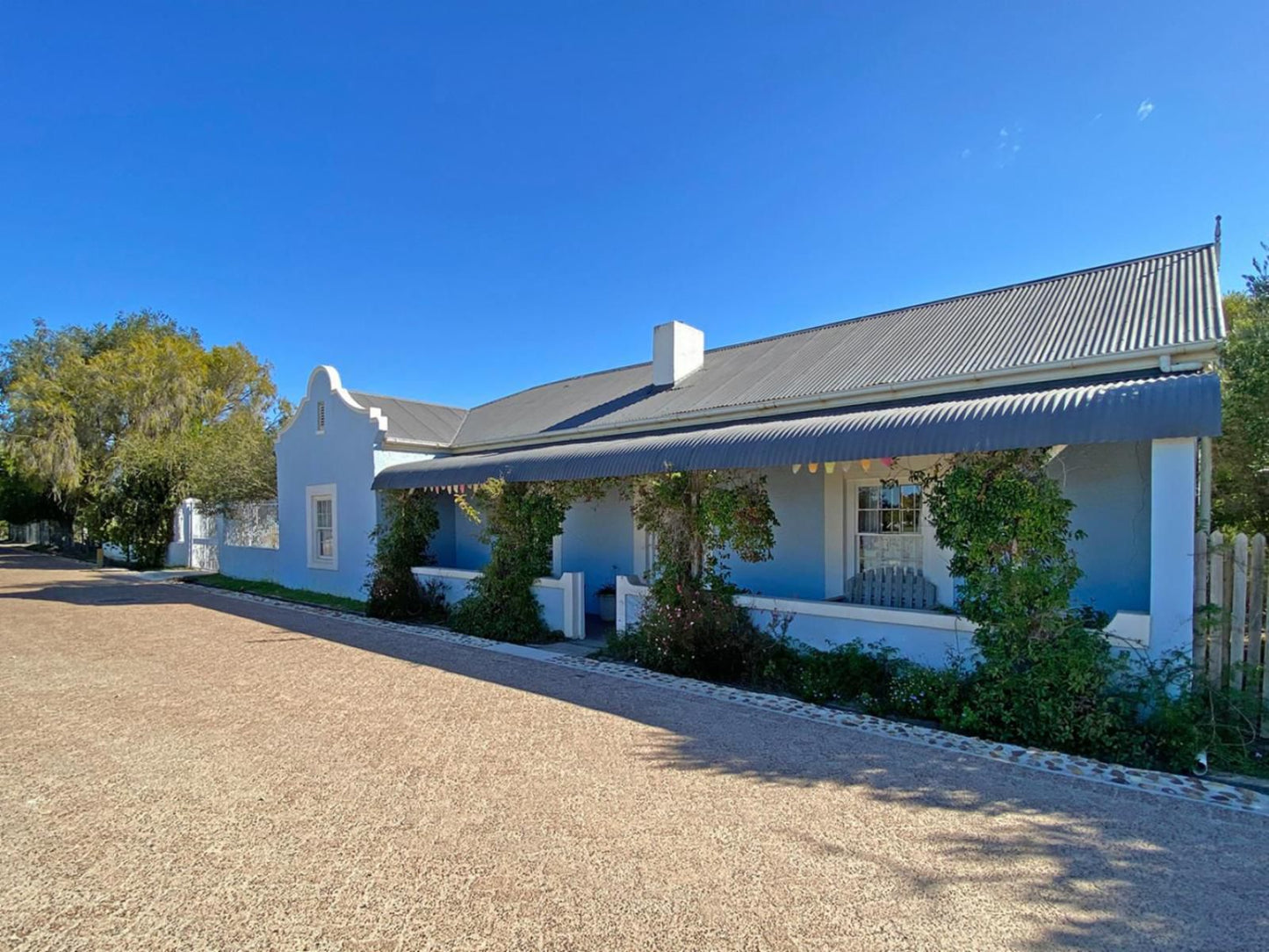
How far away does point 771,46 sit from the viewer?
37.0ft

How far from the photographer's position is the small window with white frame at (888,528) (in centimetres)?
998

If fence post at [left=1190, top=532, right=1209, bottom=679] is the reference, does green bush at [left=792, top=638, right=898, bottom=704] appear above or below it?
below

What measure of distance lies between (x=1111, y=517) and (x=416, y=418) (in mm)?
15067

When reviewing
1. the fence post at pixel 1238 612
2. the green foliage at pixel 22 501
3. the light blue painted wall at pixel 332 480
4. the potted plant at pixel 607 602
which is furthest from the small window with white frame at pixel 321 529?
the green foliage at pixel 22 501

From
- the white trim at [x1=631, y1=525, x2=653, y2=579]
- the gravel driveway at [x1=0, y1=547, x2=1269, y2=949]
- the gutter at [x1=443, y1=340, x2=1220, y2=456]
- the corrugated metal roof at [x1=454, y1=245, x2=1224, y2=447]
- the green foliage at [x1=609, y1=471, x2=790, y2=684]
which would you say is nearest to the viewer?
the gravel driveway at [x1=0, y1=547, x2=1269, y2=949]

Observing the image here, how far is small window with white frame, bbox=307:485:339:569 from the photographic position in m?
16.9

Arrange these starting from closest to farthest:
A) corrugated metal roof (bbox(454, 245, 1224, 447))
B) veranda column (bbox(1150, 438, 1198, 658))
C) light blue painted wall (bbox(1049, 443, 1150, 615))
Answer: veranda column (bbox(1150, 438, 1198, 658)) < light blue painted wall (bbox(1049, 443, 1150, 615)) < corrugated metal roof (bbox(454, 245, 1224, 447))

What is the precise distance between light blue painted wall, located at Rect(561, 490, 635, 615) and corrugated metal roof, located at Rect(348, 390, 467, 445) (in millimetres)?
4475

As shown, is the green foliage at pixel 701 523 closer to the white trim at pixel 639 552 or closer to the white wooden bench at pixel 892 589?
the white wooden bench at pixel 892 589

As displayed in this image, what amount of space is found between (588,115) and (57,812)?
46.8ft

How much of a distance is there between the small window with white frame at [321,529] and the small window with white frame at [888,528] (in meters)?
12.6

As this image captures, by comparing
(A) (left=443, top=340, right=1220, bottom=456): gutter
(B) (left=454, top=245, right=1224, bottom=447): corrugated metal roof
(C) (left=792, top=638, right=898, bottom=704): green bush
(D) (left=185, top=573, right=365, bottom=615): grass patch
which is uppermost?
(B) (left=454, top=245, right=1224, bottom=447): corrugated metal roof

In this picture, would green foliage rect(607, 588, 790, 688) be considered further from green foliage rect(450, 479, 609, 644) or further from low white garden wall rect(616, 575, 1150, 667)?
green foliage rect(450, 479, 609, 644)

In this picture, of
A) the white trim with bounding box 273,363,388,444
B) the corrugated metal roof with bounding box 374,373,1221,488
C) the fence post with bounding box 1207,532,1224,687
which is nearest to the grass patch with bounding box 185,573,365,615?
the white trim with bounding box 273,363,388,444
